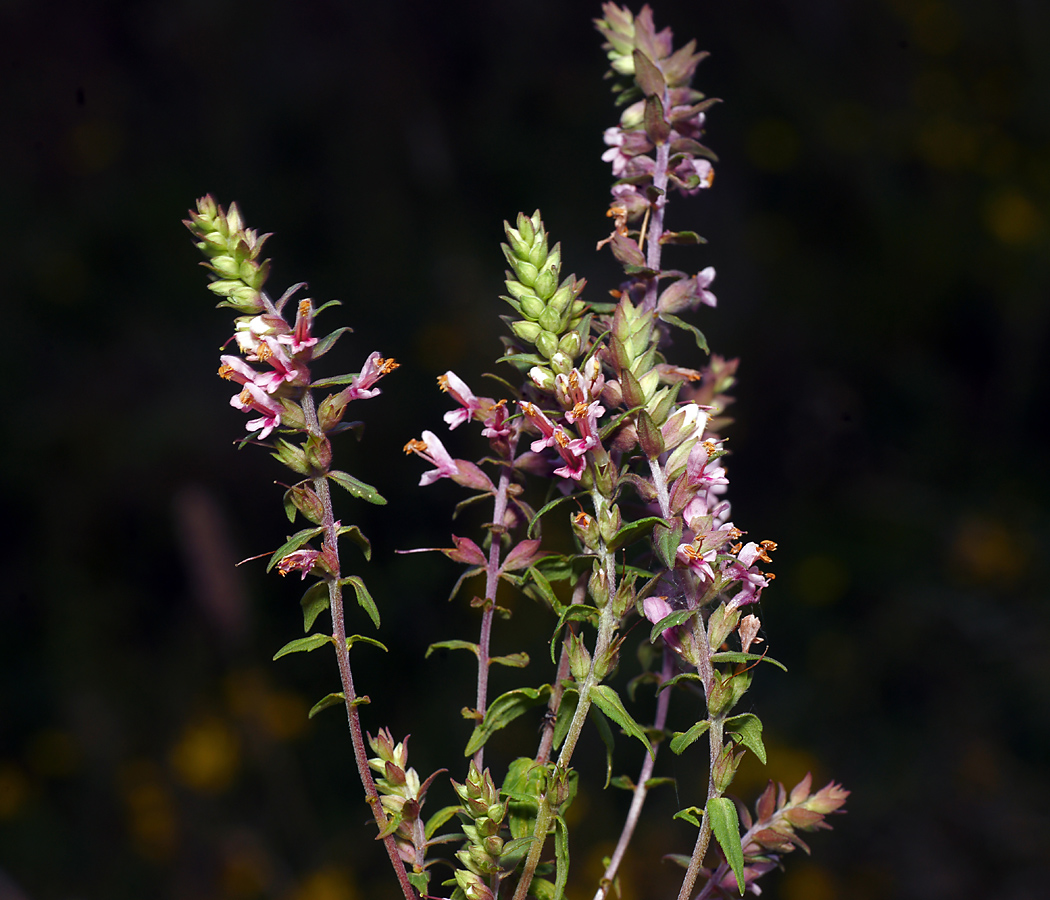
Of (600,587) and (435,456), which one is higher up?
(435,456)

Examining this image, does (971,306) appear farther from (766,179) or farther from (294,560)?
(294,560)

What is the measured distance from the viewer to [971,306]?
4824mm

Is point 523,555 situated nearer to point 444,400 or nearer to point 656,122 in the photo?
point 656,122

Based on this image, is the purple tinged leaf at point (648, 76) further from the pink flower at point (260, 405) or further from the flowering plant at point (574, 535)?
the pink flower at point (260, 405)

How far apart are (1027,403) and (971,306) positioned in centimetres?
60

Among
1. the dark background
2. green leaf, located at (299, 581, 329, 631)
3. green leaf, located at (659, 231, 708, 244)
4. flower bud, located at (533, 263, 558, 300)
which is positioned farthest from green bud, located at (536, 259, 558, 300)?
the dark background

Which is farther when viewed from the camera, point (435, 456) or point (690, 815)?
point (435, 456)

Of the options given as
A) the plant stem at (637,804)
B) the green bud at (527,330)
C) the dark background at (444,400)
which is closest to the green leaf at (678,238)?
the green bud at (527,330)

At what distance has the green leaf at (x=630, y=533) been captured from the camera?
0.77m

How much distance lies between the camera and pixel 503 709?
3.09ft

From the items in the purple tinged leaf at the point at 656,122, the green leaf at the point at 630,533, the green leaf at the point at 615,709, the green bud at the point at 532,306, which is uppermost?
the purple tinged leaf at the point at 656,122

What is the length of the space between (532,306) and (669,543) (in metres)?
0.26

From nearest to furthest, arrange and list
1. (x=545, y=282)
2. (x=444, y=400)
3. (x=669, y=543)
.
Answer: (x=669, y=543)
(x=545, y=282)
(x=444, y=400)

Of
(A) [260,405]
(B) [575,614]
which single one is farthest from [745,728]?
(A) [260,405]
